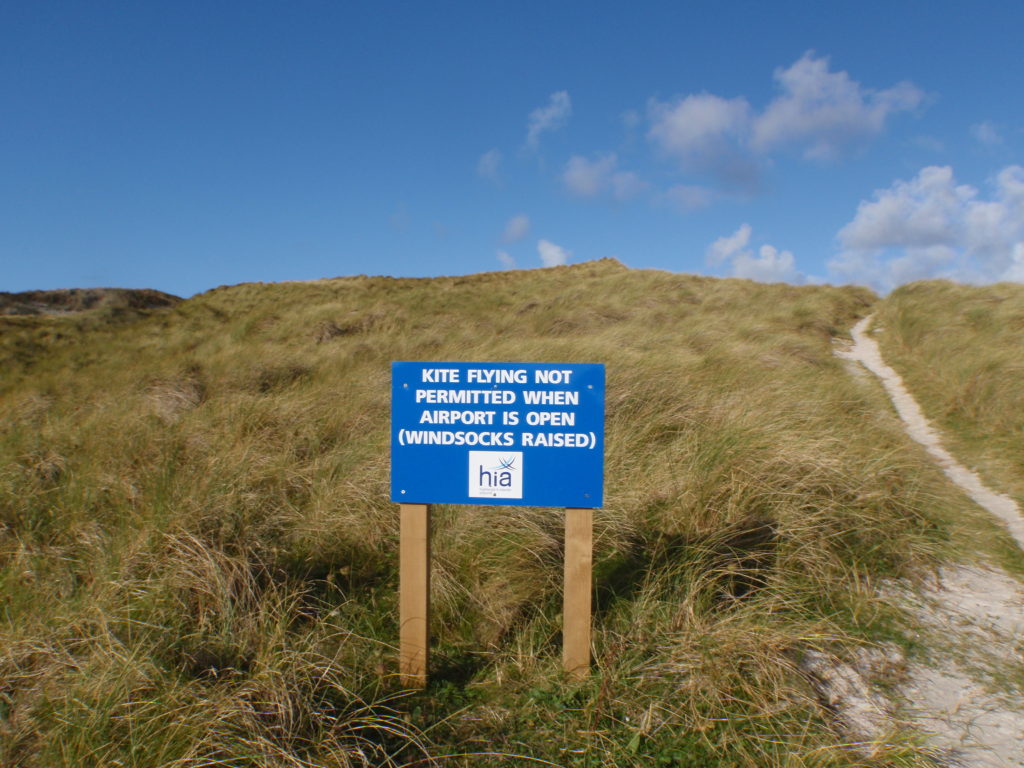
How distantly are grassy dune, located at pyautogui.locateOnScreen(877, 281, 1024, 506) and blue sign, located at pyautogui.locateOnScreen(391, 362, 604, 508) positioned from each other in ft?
15.6

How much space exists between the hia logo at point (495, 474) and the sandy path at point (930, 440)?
3.87 m

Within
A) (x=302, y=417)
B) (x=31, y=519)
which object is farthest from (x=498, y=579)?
(x=302, y=417)

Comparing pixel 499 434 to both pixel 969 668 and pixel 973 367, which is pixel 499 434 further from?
pixel 973 367

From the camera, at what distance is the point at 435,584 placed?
3299 mm

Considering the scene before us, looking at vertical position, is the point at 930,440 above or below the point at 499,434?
below

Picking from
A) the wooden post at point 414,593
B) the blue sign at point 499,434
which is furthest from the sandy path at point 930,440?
the wooden post at point 414,593

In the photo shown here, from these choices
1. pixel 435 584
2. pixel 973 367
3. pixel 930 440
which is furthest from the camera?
pixel 973 367

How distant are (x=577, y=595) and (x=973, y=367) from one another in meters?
8.24

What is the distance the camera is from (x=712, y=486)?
386cm

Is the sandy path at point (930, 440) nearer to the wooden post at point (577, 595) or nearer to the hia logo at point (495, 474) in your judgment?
the wooden post at point (577, 595)

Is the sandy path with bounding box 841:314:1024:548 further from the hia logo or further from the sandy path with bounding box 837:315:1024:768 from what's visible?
the hia logo

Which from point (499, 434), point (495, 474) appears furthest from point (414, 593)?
point (499, 434)

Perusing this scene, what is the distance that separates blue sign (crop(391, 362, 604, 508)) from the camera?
2.72m

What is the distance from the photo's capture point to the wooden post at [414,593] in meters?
2.73
